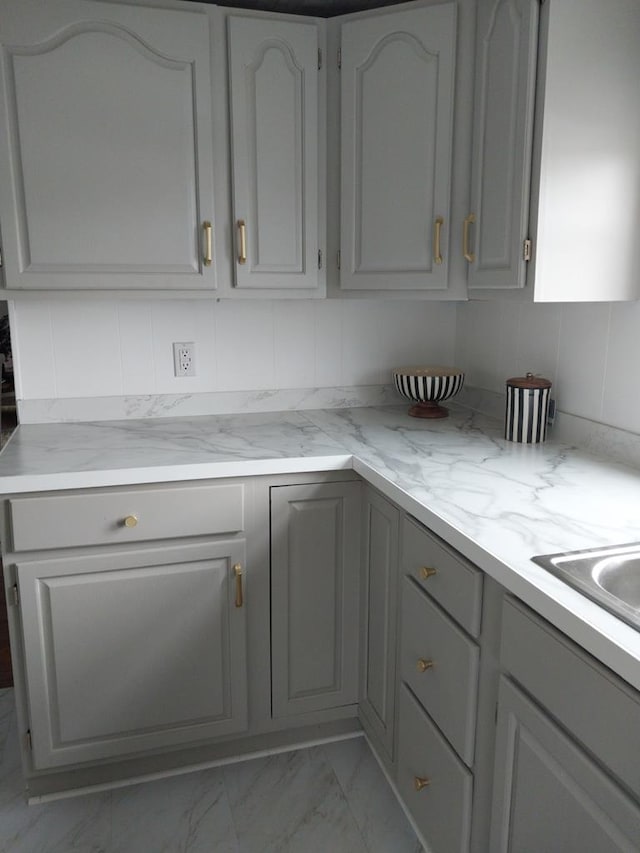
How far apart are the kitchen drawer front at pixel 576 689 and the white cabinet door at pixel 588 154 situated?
0.83 m

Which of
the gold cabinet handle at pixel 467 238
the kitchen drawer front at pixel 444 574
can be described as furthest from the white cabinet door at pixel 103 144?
the kitchen drawer front at pixel 444 574

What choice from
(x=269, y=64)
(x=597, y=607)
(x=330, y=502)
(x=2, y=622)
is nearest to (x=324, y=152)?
(x=269, y=64)

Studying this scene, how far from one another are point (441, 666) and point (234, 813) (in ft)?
2.55

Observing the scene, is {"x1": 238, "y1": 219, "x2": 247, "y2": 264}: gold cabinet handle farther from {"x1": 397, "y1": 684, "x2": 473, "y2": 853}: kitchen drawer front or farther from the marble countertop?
{"x1": 397, "y1": 684, "x2": 473, "y2": 853}: kitchen drawer front

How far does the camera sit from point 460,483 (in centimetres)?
156

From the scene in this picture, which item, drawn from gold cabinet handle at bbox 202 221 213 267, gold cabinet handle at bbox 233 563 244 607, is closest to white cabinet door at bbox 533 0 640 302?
gold cabinet handle at bbox 202 221 213 267

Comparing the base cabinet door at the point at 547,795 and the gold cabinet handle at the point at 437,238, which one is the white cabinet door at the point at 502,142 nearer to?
the gold cabinet handle at the point at 437,238

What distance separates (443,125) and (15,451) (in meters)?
1.46

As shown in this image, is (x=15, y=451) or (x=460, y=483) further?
(x=15, y=451)

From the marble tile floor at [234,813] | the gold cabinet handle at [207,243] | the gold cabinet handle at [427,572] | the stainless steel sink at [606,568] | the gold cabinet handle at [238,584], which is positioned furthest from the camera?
the gold cabinet handle at [207,243]

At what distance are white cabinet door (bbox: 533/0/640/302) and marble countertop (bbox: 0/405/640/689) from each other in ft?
1.47

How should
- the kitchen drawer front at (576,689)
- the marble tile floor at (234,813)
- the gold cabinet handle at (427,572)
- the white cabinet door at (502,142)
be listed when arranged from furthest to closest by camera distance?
the marble tile floor at (234,813)
the white cabinet door at (502,142)
the gold cabinet handle at (427,572)
the kitchen drawer front at (576,689)

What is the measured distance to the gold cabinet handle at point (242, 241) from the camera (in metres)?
1.93

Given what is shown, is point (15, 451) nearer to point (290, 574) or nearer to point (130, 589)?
point (130, 589)
